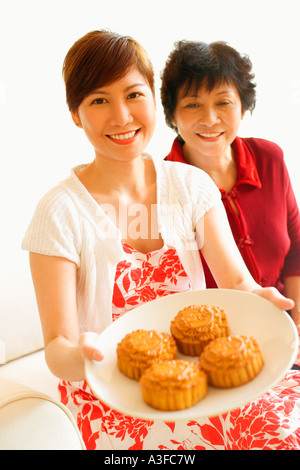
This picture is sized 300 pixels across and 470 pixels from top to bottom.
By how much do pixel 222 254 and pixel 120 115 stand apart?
0.50 metres

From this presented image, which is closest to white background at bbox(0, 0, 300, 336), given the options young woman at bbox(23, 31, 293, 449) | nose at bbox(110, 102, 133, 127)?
young woman at bbox(23, 31, 293, 449)

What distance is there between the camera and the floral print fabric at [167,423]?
46.9 inches

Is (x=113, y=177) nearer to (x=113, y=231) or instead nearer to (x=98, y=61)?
(x=113, y=231)

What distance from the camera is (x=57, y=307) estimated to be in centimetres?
134

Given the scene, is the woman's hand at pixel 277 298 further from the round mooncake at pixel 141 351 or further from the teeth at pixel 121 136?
the teeth at pixel 121 136

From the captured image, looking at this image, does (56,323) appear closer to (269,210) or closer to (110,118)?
(110,118)

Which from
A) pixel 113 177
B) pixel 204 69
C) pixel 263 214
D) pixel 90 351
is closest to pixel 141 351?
pixel 90 351

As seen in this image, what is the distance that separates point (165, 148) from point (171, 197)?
1.04 metres

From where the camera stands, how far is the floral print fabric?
1191 millimetres

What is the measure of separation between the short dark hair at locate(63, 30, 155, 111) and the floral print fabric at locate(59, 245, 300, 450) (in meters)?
0.46

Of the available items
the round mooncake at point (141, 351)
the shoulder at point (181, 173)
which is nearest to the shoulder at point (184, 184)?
the shoulder at point (181, 173)

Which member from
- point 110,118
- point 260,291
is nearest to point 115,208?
point 110,118

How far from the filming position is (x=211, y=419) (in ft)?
4.19

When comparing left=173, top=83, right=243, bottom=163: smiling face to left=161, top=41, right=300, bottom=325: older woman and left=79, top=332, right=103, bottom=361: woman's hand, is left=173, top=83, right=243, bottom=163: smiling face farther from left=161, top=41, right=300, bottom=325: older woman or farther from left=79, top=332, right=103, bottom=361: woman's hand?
left=79, top=332, right=103, bottom=361: woman's hand
